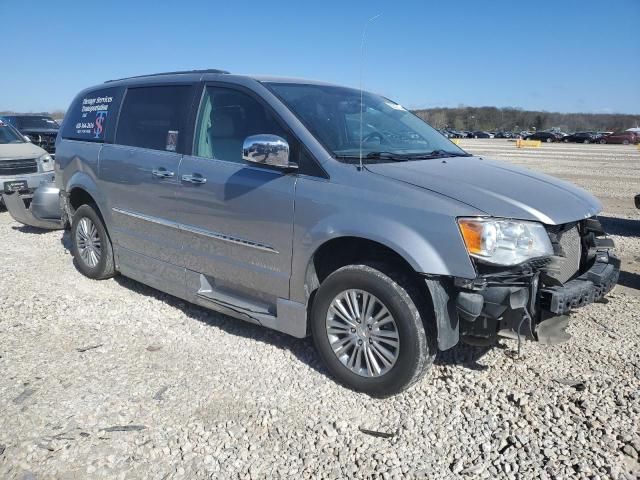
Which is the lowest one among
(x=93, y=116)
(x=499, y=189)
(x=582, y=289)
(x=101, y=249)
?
(x=101, y=249)

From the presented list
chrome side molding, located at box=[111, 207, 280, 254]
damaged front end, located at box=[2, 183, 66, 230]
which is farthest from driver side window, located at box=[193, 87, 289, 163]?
damaged front end, located at box=[2, 183, 66, 230]

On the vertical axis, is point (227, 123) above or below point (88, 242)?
above

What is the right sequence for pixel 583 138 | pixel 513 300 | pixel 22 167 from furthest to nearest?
pixel 583 138
pixel 22 167
pixel 513 300

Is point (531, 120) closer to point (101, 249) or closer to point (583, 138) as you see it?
point (583, 138)

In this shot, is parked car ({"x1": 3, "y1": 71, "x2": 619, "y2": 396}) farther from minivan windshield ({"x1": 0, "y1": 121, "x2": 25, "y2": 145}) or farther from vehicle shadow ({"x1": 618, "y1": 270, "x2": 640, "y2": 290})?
minivan windshield ({"x1": 0, "y1": 121, "x2": 25, "y2": 145})

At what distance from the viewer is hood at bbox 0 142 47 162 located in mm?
9917

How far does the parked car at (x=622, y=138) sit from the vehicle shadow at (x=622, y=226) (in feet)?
169

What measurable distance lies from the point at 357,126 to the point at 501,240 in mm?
1525

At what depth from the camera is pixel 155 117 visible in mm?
4703

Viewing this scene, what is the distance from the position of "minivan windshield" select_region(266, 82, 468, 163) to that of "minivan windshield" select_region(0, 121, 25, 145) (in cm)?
886

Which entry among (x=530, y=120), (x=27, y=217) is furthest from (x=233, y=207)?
(x=530, y=120)

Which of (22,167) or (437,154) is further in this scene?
(22,167)

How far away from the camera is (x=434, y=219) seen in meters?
Answer: 3.04

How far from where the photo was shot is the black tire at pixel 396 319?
3.15m
